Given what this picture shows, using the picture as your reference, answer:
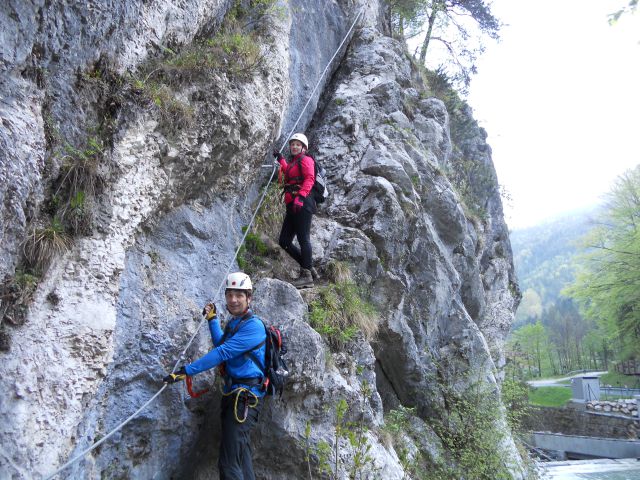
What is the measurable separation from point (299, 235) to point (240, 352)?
288 centimetres

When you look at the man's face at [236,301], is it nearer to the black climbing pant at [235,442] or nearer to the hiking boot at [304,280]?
the black climbing pant at [235,442]

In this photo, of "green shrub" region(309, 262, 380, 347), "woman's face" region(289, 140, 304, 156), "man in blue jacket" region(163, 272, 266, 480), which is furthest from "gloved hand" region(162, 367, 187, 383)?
"woman's face" region(289, 140, 304, 156)

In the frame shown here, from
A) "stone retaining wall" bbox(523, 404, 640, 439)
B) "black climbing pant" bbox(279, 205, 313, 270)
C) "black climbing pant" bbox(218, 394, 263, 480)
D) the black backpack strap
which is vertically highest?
"black climbing pant" bbox(279, 205, 313, 270)

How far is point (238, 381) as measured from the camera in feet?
15.5

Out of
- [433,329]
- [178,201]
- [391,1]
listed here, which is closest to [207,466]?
[178,201]

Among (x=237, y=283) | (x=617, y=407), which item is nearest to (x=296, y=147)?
(x=237, y=283)

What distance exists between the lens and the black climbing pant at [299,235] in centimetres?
714

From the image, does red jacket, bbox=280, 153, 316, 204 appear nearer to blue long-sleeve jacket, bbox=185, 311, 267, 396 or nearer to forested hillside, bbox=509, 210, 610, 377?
blue long-sleeve jacket, bbox=185, 311, 267, 396

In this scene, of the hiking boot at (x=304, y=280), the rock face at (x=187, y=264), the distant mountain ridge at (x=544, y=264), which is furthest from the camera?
the distant mountain ridge at (x=544, y=264)

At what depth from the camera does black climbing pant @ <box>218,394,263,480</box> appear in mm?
4477

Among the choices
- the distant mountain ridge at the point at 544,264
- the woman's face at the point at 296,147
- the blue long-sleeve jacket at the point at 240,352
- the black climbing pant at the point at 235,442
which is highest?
the distant mountain ridge at the point at 544,264

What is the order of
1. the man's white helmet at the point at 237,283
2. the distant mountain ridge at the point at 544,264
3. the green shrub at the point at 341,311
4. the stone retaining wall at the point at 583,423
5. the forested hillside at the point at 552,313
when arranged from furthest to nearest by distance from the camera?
1. the distant mountain ridge at the point at 544,264
2. the forested hillside at the point at 552,313
3. the stone retaining wall at the point at 583,423
4. the green shrub at the point at 341,311
5. the man's white helmet at the point at 237,283

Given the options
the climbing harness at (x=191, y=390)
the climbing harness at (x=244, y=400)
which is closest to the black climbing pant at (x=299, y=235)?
the climbing harness at (x=191, y=390)

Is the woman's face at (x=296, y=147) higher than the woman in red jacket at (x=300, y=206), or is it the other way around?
the woman's face at (x=296, y=147)
